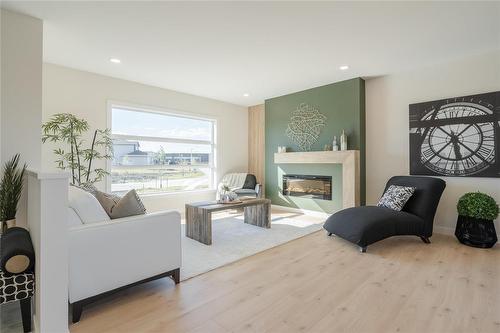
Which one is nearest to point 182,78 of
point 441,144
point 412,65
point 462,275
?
point 412,65

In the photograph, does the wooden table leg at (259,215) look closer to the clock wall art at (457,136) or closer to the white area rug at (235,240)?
the white area rug at (235,240)

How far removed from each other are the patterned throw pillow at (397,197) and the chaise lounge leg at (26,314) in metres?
3.83

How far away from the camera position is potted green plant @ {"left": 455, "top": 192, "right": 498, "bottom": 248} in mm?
3030

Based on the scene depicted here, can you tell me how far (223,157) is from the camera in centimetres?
611

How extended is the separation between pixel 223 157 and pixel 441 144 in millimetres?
4229

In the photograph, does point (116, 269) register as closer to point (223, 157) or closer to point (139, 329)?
point (139, 329)

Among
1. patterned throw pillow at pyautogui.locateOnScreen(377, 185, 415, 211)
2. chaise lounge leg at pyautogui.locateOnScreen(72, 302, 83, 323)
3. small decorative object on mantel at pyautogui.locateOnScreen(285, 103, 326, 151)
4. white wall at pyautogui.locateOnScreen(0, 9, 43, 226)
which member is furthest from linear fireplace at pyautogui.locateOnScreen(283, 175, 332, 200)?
white wall at pyautogui.locateOnScreen(0, 9, 43, 226)

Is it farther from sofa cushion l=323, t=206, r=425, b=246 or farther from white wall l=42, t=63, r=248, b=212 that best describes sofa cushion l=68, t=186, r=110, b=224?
sofa cushion l=323, t=206, r=425, b=246

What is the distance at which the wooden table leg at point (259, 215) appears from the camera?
4.05 m

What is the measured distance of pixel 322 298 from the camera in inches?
78.8

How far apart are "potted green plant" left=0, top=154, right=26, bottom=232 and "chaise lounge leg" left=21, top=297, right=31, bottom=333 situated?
926 millimetres

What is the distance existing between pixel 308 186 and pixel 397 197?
189 centimetres

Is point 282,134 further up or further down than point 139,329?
further up

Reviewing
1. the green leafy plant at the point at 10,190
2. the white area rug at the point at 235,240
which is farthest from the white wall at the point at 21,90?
the white area rug at the point at 235,240
